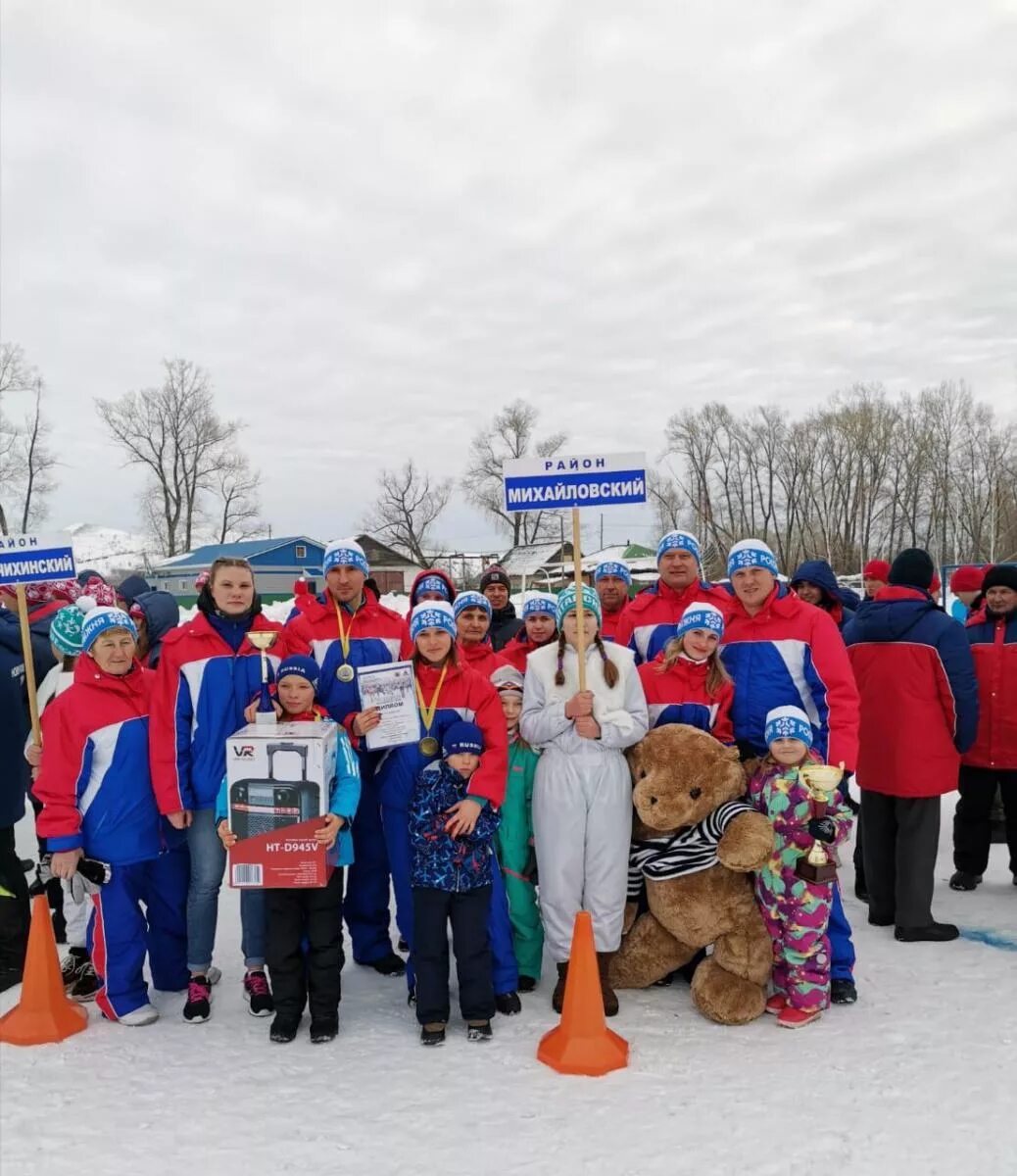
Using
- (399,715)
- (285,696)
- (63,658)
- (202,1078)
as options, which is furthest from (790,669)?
(63,658)

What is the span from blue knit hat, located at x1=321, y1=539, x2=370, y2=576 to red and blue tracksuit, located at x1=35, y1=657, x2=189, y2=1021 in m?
1.20

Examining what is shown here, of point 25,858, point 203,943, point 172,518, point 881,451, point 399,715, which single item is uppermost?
point 881,451

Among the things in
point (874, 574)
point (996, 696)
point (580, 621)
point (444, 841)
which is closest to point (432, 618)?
point (580, 621)

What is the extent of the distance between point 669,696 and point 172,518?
50.1 m

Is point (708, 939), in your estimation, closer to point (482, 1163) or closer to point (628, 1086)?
point (628, 1086)

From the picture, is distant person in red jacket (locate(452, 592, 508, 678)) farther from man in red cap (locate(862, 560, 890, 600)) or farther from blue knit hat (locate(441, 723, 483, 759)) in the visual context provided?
man in red cap (locate(862, 560, 890, 600))

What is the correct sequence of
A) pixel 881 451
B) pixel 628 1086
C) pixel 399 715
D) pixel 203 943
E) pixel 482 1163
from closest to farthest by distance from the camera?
pixel 482 1163 → pixel 628 1086 → pixel 399 715 → pixel 203 943 → pixel 881 451

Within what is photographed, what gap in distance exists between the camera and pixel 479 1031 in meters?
3.85

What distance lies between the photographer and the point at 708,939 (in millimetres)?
4066

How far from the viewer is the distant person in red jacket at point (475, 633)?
4.89 meters

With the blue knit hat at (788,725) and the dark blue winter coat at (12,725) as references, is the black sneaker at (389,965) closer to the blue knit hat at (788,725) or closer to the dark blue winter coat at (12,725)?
the dark blue winter coat at (12,725)

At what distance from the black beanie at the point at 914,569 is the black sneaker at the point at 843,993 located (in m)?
2.36

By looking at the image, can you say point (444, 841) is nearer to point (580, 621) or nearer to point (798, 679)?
point (580, 621)

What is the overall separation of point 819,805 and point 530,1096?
1769mm
